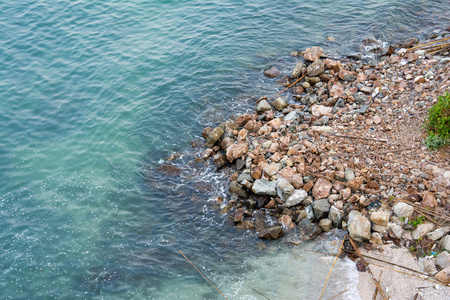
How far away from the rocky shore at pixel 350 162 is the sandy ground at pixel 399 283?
223mm

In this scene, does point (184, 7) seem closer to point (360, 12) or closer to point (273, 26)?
point (273, 26)

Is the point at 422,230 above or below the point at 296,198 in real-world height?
above

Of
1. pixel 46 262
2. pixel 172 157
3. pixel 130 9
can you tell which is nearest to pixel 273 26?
pixel 130 9

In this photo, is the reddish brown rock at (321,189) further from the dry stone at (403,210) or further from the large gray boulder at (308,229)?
the dry stone at (403,210)

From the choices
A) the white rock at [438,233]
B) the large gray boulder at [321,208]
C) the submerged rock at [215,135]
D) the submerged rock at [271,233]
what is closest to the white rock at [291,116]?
the submerged rock at [215,135]

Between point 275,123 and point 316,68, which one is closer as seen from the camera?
point 275,123

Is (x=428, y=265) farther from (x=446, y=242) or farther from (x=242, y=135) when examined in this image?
(x=242, y=135)

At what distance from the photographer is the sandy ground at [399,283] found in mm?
6781

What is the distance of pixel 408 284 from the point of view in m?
7.08

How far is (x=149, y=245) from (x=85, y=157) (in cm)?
533

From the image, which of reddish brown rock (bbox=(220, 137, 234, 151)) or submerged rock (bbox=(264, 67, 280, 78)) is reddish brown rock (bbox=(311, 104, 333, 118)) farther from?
submerged rock (bbox=(264, 67, 280, 78))

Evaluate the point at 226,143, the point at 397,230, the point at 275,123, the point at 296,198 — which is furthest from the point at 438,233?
the point at 226,143

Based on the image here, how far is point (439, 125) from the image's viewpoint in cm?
921

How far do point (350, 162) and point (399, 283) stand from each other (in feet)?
12.1
